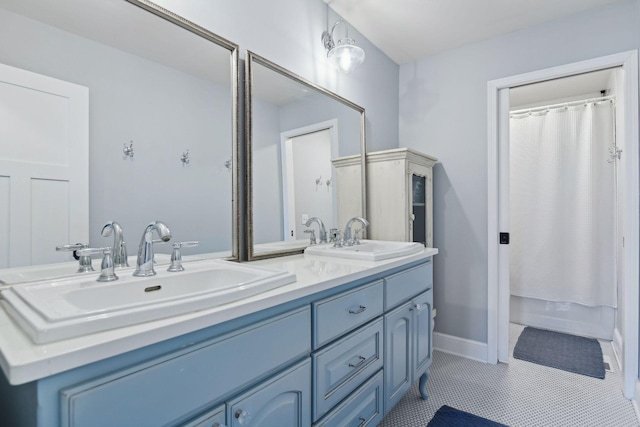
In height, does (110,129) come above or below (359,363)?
above

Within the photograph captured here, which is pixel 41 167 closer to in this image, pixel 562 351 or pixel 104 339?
pixel 104 339

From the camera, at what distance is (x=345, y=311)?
1204 mm

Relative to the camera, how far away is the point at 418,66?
2.73 metres

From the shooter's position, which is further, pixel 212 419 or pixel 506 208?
pixel 506 208

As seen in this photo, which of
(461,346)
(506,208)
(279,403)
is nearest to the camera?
(279,403)

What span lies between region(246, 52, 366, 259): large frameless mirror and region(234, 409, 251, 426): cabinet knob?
0.79 meters

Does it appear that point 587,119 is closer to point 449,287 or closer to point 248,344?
point 449,287

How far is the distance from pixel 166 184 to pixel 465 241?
6.93ft

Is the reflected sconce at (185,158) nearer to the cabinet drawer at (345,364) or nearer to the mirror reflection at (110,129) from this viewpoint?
the mirror reflection at (110,129)

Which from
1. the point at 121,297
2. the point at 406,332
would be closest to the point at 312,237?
the point at 406,332

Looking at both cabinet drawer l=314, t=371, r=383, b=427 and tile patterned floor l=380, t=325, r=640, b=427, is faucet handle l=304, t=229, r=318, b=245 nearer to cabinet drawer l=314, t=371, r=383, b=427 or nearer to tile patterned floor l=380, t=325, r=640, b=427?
cabinet drawer l=314, t=371, r=383, b=427

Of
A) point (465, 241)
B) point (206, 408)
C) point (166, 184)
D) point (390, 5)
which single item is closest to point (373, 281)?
point (206, 408)

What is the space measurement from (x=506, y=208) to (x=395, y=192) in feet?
2.75

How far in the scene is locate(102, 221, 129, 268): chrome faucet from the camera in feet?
3.58
